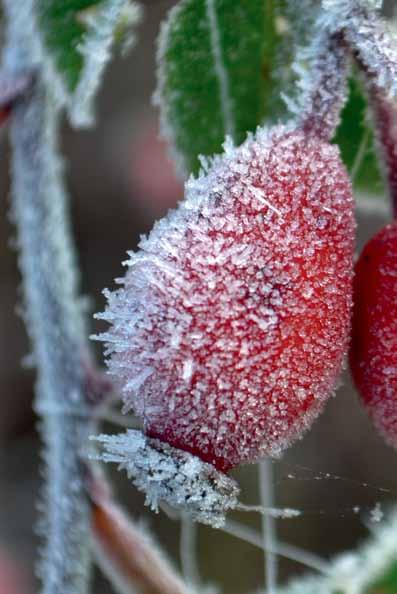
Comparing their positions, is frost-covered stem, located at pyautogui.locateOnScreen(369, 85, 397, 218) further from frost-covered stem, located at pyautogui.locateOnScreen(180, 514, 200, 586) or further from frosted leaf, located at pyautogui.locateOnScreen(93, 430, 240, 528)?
→ frost-covered stem, located at pyautogui.locateOnScreen(180, 514, 200, 586)

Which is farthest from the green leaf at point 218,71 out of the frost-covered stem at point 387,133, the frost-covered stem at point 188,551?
the frost-covered stem at point 188,551

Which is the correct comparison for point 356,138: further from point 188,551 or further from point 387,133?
point 188,551

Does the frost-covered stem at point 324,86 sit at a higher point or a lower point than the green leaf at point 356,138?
lower

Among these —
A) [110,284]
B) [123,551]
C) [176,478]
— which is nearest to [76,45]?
[176,478]

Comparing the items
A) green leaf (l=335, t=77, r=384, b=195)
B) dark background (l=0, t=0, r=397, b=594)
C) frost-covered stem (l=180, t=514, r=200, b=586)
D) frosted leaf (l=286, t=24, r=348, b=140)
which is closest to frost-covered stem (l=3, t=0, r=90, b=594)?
frost-covered stem (l=180, t=514, r=200, b=586)

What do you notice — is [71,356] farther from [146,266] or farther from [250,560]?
[250,560]

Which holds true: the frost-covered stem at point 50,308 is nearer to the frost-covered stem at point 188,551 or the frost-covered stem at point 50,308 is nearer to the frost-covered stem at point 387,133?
the frost-covered stem at point 188,551

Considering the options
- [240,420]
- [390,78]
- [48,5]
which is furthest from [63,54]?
[240,420]
